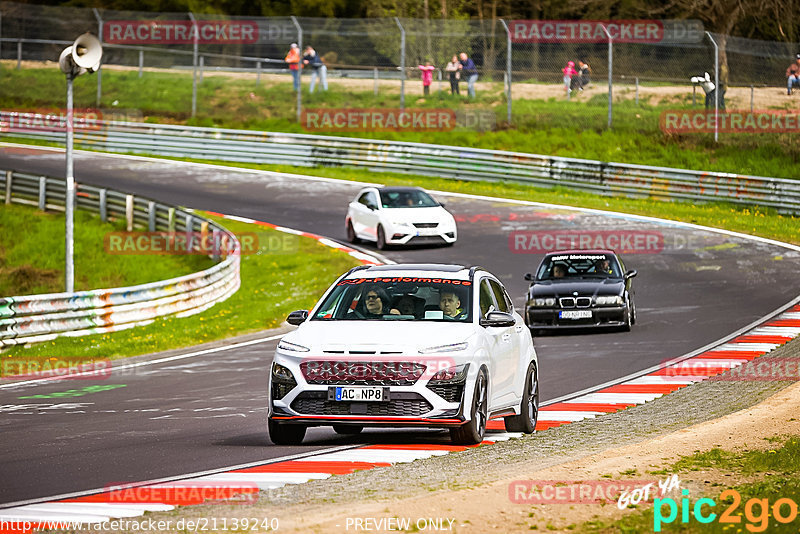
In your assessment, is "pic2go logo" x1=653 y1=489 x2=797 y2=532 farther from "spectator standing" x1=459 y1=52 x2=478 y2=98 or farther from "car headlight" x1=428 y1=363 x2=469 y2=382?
"spectator standing" x1=459 y1=52 x2=478 y2=98

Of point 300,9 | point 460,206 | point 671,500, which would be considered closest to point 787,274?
point 460,206

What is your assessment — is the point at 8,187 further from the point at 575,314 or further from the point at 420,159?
the point at 575,314

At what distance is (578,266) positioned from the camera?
21.9 metres

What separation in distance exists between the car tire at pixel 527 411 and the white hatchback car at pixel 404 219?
658 inches

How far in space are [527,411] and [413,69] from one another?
3032 centimetres

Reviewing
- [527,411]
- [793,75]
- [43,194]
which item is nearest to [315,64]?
[43,194]

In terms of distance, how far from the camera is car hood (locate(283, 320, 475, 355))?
34.2 ft

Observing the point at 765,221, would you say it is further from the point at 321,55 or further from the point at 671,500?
the point at 671,500

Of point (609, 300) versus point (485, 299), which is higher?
point (485, 299)

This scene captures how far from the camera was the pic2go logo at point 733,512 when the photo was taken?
7195 millimetres

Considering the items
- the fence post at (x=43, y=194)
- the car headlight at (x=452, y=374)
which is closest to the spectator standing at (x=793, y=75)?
the fence post at (x=43, y=194)

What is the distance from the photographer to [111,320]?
71.8 feet

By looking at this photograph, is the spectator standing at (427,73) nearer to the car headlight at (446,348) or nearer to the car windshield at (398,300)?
the car windshield at (398,300)

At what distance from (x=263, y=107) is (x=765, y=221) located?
20354mm
